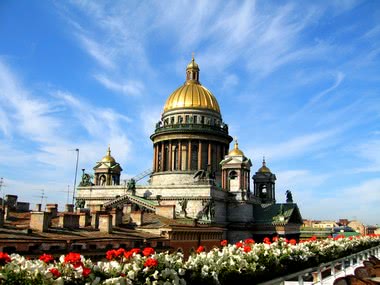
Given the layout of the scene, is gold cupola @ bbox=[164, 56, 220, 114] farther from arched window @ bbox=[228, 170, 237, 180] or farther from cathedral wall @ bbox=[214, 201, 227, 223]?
cathedral wall @ bbox=[214, 201, 227, 223]

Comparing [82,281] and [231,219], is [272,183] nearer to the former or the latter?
[231,219]

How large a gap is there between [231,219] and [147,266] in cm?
6147

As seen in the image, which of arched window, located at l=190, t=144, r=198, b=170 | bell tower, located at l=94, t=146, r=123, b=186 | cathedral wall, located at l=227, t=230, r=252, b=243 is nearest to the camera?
cathedral wall, located at l=227, t=230, r=252, b=243

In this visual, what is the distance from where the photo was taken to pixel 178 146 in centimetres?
7925

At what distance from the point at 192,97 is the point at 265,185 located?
877 inches

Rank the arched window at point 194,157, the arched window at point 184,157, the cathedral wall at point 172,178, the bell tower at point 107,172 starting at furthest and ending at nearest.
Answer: the bell tower at point 107,172 < the arched window at point 194,157 < the arched window at point 184,157 < the cathedral wall at point 172,178

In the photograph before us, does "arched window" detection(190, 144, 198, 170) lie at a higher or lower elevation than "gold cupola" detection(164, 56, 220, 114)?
lower

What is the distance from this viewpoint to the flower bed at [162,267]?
1081cm

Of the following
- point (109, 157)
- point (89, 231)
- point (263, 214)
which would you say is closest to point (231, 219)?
point (263, 214)

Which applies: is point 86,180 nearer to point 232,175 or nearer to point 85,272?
point 232,175

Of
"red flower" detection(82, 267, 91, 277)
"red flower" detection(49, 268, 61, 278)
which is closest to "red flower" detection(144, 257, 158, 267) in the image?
"red flower" detection(82, 267, 91, 277)

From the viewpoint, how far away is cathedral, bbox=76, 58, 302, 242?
66.5 metres

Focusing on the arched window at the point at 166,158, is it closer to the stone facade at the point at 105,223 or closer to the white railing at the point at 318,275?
the stone facade at the point at 105,223

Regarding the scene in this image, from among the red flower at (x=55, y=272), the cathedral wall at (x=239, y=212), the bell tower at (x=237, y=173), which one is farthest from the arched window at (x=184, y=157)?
the red flower at (x=55, y=272)
